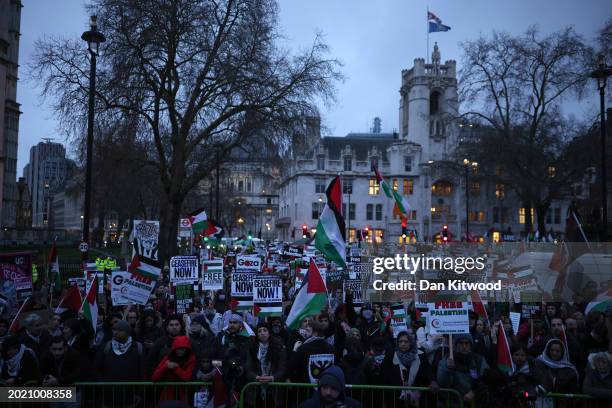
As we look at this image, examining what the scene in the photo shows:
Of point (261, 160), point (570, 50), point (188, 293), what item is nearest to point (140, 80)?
point (261, 160)

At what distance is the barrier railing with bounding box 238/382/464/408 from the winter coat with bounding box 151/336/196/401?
0.73m

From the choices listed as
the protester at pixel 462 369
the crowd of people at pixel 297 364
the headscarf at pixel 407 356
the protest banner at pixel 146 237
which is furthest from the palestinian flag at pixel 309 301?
the protest banner at pixel 146 237

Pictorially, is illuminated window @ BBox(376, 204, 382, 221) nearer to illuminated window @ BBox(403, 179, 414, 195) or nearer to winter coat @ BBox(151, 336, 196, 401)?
illuminated window @ BBox(403, 179, 414, 195)

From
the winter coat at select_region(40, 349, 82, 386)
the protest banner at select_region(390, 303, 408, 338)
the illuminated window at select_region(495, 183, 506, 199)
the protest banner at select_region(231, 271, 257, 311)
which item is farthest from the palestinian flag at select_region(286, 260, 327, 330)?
the illuminated window at select_region(495, 183, 506, 199)

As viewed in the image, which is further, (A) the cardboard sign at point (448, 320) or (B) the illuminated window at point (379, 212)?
(B) the illuminated window at point (379, 212)

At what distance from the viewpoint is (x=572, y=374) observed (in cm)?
686

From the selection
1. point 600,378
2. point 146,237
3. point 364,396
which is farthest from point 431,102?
point 364,396

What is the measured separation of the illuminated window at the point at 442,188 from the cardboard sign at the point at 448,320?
6539 centimetres

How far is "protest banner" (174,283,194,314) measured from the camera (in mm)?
11617

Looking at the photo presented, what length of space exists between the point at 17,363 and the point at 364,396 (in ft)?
14.1

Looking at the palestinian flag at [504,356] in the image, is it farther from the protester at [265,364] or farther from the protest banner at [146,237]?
the protest banner at [146,237]

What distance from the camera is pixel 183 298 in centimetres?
1171

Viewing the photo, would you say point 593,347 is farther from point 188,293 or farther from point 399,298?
point 188,293

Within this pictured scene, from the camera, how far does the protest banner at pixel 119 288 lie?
33.2 ft
